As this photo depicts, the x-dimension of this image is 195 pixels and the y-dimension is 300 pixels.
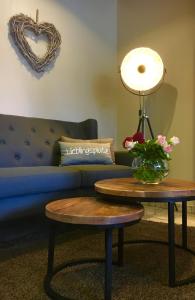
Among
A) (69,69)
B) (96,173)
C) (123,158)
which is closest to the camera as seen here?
(96,173)

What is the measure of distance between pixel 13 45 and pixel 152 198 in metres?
2.13

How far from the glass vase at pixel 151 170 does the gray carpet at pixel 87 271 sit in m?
0.47

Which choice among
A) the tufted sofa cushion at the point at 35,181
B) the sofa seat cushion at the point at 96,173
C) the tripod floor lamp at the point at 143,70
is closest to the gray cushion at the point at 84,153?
the sofa seat cushion at the point at 96,173

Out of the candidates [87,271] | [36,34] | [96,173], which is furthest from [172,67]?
[87,271]

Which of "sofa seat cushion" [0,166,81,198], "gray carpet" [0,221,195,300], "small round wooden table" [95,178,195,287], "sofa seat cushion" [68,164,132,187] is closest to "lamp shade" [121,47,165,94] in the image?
"sofa seat cushion" [68,164,132,187]

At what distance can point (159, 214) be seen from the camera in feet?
10.2

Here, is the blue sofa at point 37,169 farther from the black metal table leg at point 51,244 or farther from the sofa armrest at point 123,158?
the black metal table leg at point 51,244

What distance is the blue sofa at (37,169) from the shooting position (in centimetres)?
192

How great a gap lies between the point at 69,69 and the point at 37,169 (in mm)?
1657

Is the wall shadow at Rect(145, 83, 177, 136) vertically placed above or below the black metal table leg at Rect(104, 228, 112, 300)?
above

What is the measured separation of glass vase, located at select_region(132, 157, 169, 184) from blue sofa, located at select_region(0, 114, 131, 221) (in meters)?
0.62

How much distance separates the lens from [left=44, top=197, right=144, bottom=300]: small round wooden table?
4.16 feet

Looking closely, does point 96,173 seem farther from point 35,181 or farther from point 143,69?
point 143,69

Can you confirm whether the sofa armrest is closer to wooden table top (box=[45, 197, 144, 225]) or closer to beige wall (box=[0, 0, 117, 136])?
beige wall (box=[0, 0, 117, 136])
